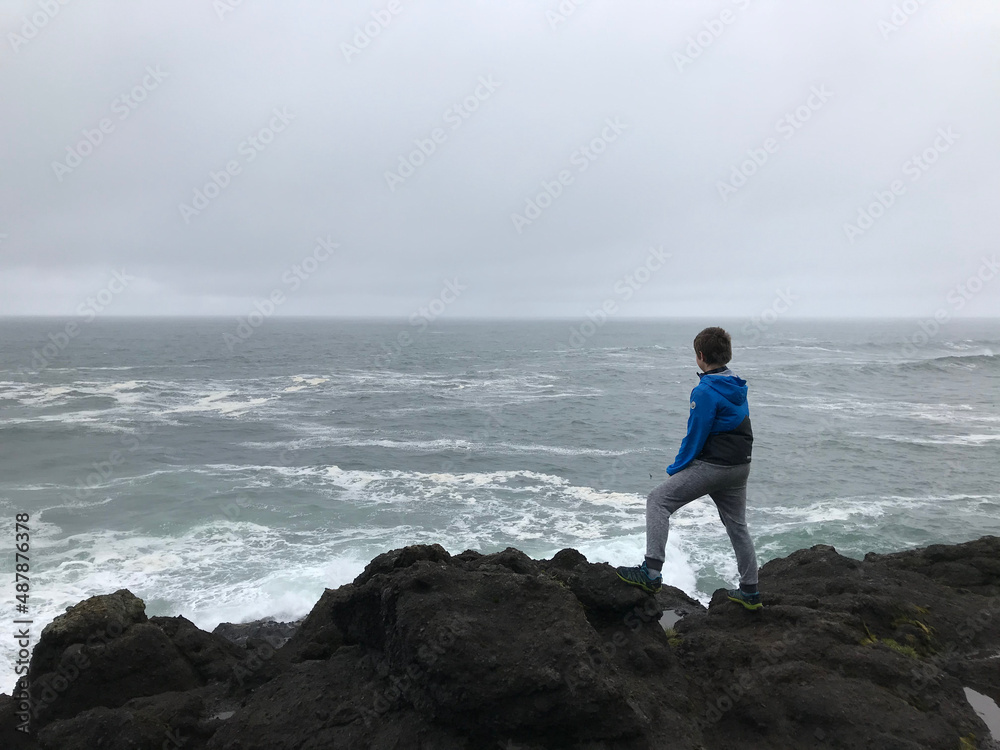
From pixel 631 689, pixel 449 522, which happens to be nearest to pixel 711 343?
pixel 631 689

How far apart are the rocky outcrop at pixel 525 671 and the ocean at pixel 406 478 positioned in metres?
5.10

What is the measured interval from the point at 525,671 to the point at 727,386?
2642 mm

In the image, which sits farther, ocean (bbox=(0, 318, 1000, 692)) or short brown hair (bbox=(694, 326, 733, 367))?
ocean (bbox=(0, 318, 1000, 692))

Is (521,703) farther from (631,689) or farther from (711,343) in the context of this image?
(711,343)

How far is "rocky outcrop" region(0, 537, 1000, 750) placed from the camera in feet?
13.0

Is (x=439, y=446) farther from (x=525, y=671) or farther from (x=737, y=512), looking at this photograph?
(x=525, y=671)

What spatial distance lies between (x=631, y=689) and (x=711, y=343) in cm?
270

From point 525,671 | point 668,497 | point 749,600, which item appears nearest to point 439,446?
point 749,600

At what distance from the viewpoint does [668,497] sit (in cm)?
506

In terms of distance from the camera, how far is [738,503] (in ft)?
16.9

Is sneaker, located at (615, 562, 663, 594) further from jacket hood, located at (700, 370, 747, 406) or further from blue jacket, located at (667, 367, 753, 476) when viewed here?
jacket hood, located at (700, 370, 747, 406)

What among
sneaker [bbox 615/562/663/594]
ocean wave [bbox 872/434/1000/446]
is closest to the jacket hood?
sneaker [bbox 615/562/663/594]

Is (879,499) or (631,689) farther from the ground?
(631,689)

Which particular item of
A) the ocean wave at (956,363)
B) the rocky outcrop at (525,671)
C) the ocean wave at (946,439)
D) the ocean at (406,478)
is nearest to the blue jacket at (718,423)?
the rocky outcrop at (525,671)
